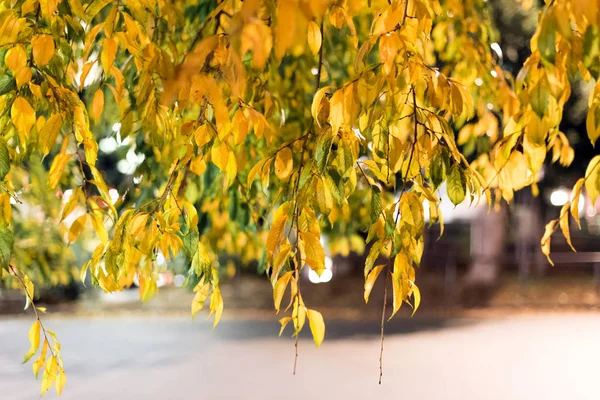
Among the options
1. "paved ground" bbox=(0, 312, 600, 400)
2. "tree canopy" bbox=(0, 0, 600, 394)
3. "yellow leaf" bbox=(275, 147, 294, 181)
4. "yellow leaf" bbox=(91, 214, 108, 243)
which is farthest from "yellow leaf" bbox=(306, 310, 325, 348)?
"paved ground" bbox=(0, 312, 600, 400)

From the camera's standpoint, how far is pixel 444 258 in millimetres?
18328

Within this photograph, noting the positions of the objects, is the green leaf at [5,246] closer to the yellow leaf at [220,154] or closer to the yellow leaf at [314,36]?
the yellow leaf at [220,154]

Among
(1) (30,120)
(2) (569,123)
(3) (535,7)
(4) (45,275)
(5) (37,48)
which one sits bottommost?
(4) (45,275)

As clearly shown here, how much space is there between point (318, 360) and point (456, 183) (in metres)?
7.10

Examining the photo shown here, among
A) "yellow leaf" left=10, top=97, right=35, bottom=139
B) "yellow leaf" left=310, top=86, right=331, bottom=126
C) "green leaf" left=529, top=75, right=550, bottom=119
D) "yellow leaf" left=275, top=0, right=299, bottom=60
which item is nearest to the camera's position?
"yellow leaf" left=275, top=0, right=299, bottom=60

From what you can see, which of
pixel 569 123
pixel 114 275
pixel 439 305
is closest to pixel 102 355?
pixel 439 305

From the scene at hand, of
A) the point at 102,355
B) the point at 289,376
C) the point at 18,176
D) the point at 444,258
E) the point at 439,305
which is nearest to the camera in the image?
the point at 18,176

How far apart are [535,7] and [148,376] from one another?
1033 centimetres

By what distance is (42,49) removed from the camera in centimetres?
198

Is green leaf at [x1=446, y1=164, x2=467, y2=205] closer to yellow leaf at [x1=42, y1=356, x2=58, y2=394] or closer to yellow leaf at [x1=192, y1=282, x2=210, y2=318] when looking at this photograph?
yellow leaf at [x1=192, y1=282, x2=210, y2=318]

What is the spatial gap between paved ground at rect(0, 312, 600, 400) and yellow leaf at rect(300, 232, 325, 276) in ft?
17.8

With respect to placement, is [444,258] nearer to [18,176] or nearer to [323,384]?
[323,384]

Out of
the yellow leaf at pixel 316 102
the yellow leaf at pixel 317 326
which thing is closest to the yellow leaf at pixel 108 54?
the yellow leaf at pixel 316 102

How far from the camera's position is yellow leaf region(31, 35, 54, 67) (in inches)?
77.3
